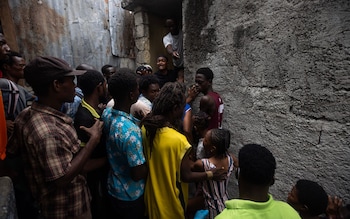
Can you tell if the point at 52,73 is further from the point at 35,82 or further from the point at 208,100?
the point at 208,100

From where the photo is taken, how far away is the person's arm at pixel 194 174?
6.00ft

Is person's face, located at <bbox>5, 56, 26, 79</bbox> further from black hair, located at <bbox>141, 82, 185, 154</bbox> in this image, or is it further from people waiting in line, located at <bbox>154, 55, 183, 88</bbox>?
people waiting in line, located at <bbox>154, 55, 183, 88</bbox>

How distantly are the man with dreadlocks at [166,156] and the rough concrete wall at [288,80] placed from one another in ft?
4.14

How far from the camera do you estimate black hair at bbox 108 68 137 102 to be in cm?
188

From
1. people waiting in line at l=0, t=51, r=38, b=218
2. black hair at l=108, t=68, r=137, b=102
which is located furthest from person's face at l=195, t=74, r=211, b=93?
people waiting in line at l=0, t=51, r=38, b=218

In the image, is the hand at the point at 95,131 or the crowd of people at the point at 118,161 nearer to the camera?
the crowd of people at the point at 118,161

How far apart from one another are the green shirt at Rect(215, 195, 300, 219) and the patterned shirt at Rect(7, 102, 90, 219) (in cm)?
102

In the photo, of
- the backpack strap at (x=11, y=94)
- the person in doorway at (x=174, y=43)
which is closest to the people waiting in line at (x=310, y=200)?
the backpack strap at (x=11, y=94)

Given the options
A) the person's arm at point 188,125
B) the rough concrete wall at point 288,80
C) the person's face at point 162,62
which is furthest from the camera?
the person's face at point 162,62

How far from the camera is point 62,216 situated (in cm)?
159

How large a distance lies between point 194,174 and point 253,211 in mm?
811

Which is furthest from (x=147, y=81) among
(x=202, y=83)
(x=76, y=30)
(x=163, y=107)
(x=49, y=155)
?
(x=76, y=30)

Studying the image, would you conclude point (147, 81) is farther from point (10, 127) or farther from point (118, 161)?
point (10, 127)

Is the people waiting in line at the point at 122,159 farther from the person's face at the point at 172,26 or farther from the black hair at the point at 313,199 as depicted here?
the person's face at the point at 172,26
